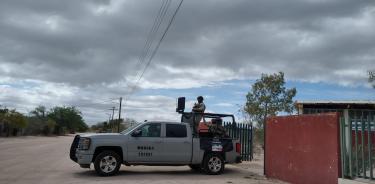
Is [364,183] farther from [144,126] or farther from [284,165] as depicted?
[144,126]

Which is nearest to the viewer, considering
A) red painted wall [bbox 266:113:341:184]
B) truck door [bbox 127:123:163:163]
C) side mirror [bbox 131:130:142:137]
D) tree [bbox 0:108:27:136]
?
red painted wall [bbox 266:113:341:184]

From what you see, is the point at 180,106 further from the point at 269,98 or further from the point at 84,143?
the point at 269,98

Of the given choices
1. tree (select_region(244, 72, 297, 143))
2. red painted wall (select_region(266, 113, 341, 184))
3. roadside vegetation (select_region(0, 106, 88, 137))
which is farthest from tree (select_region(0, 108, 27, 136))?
red painted wall (select_region(266, 113, 341, 184))

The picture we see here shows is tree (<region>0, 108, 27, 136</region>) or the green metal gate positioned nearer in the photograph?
the green metal gate

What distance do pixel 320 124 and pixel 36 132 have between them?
7481 centimetres

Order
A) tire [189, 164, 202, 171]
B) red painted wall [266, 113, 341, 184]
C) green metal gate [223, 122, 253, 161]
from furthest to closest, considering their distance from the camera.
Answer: green metal gate [223, 122, 253, 161] → tire [189, 164, 202, 171] → red painted wall [266, 113, 341, 184]

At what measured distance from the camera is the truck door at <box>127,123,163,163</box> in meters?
13.8

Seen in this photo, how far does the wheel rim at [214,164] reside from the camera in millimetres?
14602

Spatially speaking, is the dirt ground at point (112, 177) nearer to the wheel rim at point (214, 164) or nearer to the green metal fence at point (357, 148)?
the wheel rim at point (214, 164)

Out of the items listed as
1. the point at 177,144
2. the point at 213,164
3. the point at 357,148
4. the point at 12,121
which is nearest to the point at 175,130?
the point at 177,144

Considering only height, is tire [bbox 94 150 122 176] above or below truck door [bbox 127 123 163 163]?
below

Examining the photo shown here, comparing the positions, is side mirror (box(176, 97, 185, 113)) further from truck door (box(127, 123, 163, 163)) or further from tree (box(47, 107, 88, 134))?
tree (box(47, 107, 88, 134))

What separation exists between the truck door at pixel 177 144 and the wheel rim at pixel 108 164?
1680mm

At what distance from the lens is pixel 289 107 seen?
108 ft
